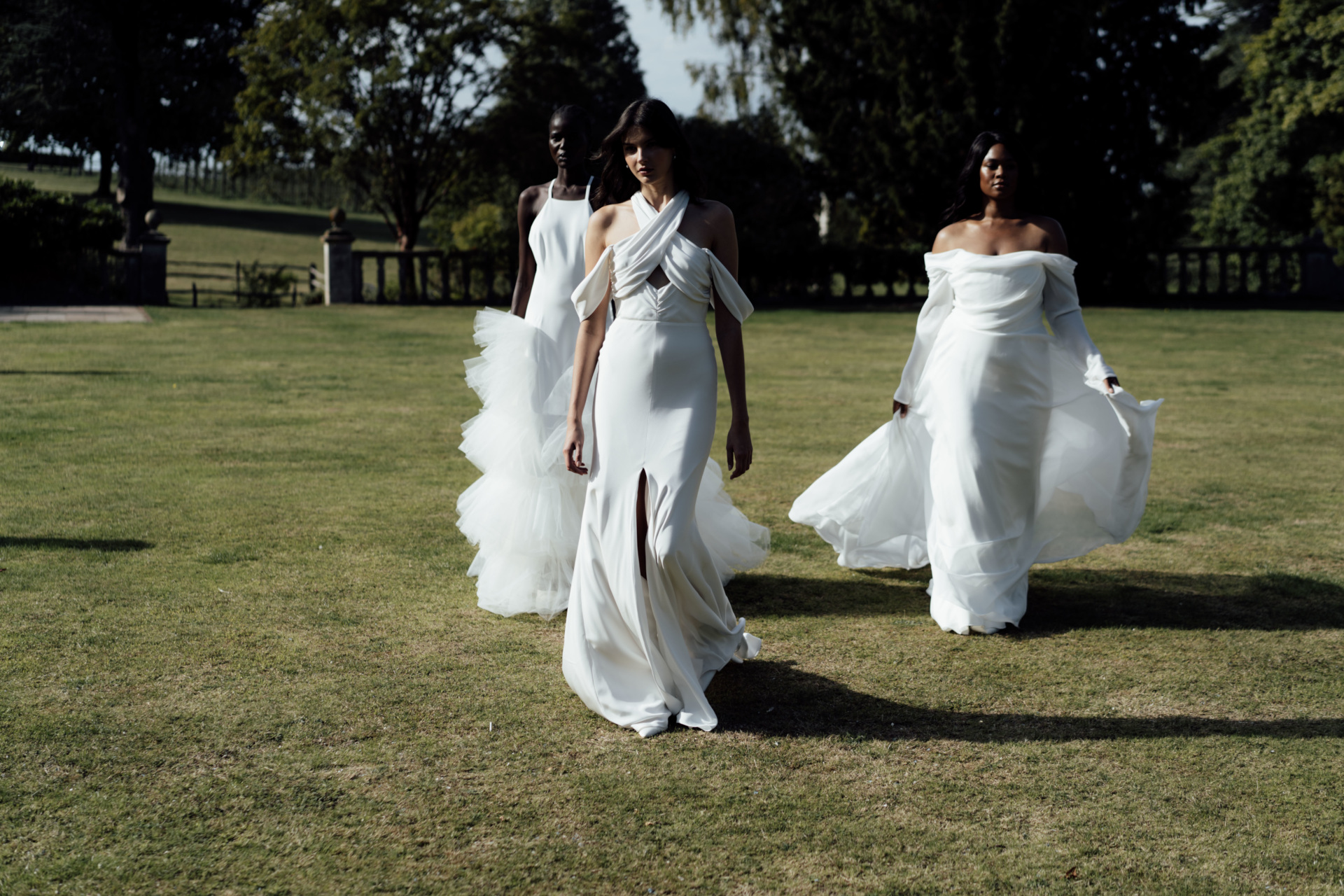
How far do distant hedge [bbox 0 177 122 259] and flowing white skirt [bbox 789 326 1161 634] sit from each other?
2809 cm

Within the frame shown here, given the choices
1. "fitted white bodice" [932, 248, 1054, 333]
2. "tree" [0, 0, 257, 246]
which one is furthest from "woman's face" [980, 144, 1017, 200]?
"tree" [0, 0, 257, 246]

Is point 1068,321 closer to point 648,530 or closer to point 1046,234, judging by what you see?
point 1046,234

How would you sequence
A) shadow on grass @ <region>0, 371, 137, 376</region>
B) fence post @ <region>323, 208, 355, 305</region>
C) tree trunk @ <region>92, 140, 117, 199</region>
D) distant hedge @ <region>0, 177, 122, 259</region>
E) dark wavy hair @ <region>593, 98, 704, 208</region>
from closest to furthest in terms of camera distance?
dark wavy hair @ <region>593, 98, 704, 208</region>, shadow on grass @ <region>0, 371, 137, 376</region>, distant hedge @ <region>0, 177, 122, 259</region>, fence post @ <region>323, 208, 355, 305</region>, tree trunk @ <region>92, 140, 117, 199</region>

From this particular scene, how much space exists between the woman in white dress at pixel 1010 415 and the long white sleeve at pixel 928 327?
0.04 ft

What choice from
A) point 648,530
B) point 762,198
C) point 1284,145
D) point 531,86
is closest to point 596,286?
point 648,530

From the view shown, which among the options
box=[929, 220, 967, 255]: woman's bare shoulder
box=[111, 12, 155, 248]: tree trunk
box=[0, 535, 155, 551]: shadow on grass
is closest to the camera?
box=[929, 220, 967, 255]: woman's bare shoulder

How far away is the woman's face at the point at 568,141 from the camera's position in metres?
6.20

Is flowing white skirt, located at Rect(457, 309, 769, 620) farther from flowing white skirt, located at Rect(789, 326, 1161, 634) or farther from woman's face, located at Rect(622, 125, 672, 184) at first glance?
woman's face, located at Rect(622, 125, 672, 184)

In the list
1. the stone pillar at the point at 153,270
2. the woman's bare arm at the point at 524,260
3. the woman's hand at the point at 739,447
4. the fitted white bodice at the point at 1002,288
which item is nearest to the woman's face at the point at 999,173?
the fitted white bodice at the point at 1002,288

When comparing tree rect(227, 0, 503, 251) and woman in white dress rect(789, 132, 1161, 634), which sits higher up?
tree rect(227, 0, 503, 251)

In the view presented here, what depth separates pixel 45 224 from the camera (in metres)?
28.7

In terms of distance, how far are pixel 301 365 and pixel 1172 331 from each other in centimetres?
1706

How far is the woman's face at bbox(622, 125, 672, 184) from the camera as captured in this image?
14.7 feet

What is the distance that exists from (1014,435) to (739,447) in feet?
6.81
